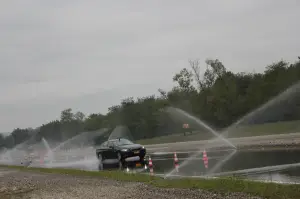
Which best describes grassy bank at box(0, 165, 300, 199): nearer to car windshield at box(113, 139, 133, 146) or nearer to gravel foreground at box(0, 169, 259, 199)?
gravel foreground at box(0, 169, 259, 199)

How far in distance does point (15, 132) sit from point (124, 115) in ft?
208

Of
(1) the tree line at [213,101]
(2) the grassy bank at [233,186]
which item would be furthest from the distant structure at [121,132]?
(2) the grassy bank at [233,186]

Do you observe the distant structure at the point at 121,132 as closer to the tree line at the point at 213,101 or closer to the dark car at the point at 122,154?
the tree line at the point at 213,101

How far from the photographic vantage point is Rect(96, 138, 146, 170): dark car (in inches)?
1013

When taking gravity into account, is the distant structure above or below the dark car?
above

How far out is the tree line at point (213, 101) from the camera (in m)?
44.8

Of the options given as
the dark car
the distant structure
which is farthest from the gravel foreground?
the distant structure

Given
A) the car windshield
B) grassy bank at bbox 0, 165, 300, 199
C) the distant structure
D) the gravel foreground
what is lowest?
the gravel foreground

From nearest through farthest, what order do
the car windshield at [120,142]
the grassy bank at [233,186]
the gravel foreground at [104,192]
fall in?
1. the grassy bank at [233,186]
2. the gravel foreground at [104,192]
3. the car windshield at [120,142]

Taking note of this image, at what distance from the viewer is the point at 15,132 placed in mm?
123562

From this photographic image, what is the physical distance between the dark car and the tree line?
72.9 ft

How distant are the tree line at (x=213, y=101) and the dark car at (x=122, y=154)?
22.2m

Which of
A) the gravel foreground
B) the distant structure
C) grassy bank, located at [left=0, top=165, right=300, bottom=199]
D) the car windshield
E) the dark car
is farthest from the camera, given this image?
the distant structure

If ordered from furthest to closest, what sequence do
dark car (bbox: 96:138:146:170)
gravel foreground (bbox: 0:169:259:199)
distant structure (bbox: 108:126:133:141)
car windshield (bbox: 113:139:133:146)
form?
distant structure (bbox: 108:126:133:141) → car windshield (bbox: 113:139:133:146) → dark car (bbox: 96:138:146:170) → gravel foreground (bbox: 0:169:259:199)
